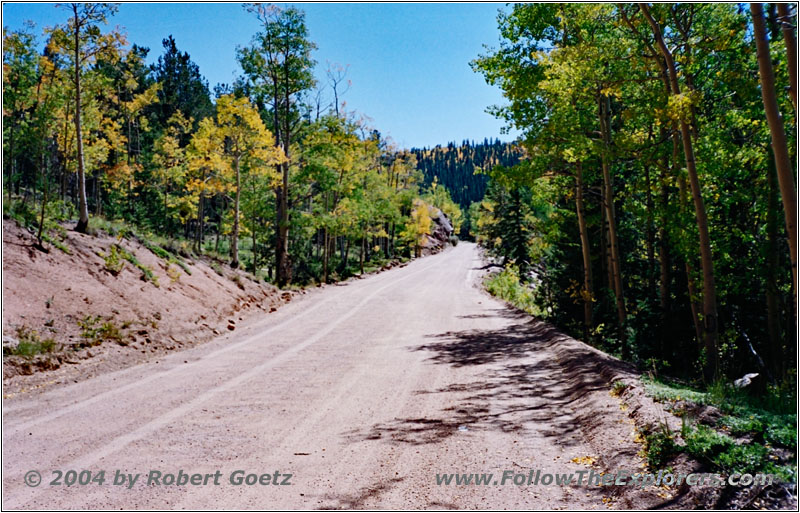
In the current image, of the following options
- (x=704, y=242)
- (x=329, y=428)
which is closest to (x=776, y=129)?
(x=704, y=242)

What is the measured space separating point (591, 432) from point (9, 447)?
6.56 metres

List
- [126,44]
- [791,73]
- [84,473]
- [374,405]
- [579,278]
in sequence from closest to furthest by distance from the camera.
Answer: [84,473], [791,73], [374,405], [126,44], [579,278]

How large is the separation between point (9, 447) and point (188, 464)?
225 centimetres

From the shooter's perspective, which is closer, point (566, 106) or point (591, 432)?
point (591, 432)

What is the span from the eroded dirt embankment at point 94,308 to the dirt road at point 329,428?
→ 84 cm

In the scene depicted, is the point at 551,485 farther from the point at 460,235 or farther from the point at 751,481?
the point at 460,235

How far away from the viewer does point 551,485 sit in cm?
452

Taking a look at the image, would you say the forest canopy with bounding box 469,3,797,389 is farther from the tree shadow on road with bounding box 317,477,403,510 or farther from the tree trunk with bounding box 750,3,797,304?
the tree shadow on road with bounding box 317,477,403,510

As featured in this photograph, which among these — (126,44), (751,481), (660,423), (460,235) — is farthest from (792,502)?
(460,235)

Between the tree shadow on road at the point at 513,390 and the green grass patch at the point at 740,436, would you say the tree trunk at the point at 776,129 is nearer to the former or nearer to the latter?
the green grass patch at the point at 740,436

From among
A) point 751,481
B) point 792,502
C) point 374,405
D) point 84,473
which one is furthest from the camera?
point 374,405

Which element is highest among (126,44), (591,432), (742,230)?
(126,44)

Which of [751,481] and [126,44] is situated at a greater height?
[126,44]

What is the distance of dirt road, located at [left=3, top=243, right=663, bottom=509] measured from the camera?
441cm
